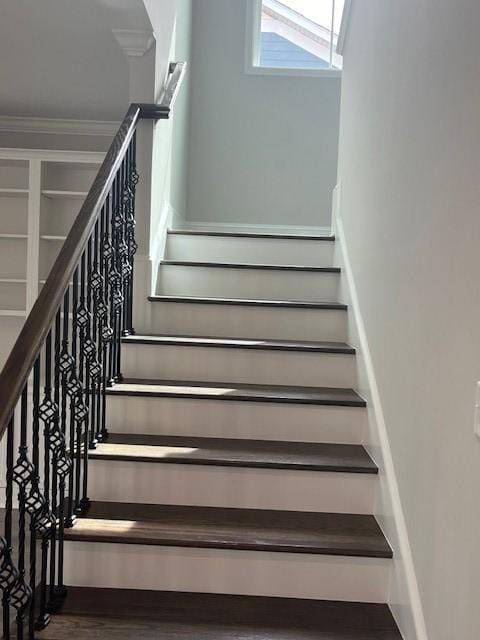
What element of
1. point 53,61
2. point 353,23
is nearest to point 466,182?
point 353,23

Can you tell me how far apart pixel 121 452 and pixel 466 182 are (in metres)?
1.54

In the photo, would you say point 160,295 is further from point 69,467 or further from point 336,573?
point 336,573

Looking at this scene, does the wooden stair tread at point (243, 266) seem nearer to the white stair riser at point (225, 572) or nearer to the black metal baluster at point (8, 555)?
the white stair riser at point (225, 572)

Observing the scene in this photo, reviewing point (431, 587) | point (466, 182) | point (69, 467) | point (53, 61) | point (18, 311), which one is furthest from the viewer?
point (18, 311)

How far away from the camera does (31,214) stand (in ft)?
14.9

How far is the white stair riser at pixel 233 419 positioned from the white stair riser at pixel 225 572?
2.04 ft

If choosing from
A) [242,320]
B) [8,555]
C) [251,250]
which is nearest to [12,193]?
[251,250]

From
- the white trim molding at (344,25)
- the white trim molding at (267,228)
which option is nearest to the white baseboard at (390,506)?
the white trim molding at (344,25)

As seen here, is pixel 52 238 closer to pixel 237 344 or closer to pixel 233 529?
pixel 237 344

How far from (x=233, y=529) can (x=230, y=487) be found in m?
0.22

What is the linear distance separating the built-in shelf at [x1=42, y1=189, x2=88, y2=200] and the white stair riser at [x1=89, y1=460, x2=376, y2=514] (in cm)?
267

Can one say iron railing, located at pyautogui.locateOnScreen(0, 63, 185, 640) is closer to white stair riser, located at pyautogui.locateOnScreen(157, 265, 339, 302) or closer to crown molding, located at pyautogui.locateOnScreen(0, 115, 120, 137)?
white stair riser, located at pyautogui.locateOnScreen(157, 265, 339, 302)

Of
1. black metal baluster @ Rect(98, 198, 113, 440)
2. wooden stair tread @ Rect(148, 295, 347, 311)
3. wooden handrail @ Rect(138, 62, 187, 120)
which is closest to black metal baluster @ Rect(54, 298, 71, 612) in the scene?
black metal baluster @ Rect(98, 198, 113, 440)

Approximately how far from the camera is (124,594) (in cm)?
214
